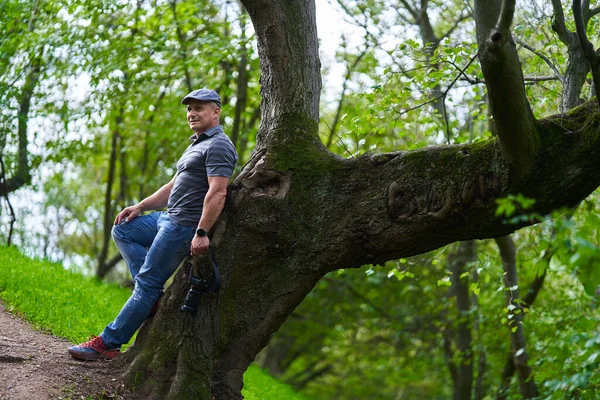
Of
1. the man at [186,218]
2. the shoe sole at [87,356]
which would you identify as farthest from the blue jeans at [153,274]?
the shoe sole at [87,356]

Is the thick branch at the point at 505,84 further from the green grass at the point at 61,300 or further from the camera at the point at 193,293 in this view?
the green grass at the point at 61,300

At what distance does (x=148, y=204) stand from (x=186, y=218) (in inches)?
32.4

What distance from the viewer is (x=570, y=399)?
683 centimetres

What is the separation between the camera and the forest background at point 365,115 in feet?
28.9

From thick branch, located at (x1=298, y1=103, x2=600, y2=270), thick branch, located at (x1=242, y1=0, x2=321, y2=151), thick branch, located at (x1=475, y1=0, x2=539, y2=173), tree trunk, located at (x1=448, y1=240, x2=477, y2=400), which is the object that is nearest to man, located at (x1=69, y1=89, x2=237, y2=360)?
thick branch, located at (x1=242, y1=0, x2=321, y2=151)

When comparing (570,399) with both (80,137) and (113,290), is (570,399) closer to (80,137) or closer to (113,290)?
(113,290)

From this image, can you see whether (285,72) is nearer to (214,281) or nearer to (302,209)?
(302,209)

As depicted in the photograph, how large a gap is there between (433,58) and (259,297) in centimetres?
398

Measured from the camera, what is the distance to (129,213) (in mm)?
6109

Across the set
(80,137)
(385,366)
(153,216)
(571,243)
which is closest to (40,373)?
(153,216)

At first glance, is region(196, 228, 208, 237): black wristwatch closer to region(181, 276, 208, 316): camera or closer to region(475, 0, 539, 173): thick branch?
region(181, 276, 208, 316): camera

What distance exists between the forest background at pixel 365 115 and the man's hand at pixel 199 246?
2412 millimetres

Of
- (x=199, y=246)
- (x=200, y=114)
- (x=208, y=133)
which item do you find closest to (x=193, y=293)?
(x=199, y=246)

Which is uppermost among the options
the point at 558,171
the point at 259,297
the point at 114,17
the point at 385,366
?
the point at 114,17
